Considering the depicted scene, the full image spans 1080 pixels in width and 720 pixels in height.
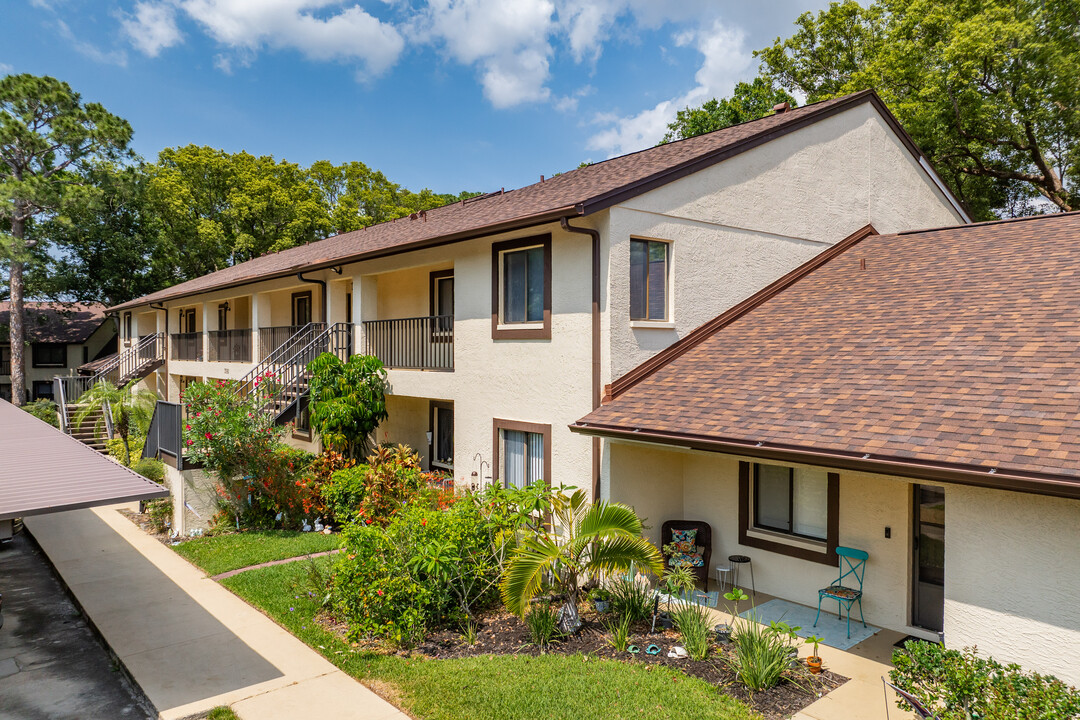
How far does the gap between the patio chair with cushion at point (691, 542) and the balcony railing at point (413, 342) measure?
17.7ft

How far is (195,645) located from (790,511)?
8361 mm

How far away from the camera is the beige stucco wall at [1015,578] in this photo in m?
5.52

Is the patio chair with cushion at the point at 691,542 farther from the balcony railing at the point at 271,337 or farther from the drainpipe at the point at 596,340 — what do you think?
the balcony railing at the point at 271,337

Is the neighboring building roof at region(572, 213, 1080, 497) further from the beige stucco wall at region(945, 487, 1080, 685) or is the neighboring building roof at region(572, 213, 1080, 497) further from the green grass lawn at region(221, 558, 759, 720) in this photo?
the green grass lawn at region(221, 558, 759, 720)

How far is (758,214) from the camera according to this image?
39.0 feet

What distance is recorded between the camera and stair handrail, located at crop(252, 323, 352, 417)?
15375 millimetres

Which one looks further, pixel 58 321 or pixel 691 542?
pixel 58 321

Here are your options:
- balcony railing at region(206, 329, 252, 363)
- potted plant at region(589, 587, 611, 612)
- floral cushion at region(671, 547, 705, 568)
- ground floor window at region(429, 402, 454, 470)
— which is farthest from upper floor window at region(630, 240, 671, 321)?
balcony railing at region(206, 329, 252, 363)

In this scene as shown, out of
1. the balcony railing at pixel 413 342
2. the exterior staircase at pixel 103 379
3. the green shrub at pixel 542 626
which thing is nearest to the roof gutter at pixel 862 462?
the green shrub at pixel 542 626

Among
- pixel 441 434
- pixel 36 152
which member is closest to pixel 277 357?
pixel 441 434

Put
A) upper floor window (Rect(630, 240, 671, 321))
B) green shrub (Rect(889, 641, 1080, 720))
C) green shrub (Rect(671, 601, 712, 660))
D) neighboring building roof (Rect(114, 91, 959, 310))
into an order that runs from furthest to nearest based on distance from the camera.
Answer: upper floor window (Rect(630, 240, 671, 321))
neighboring building roof (Rect(114, 91, 959, 310))
green shrub (Rect(671, 601, 712, 660))
green shrub (Rect(889, 641, 1080, 720))

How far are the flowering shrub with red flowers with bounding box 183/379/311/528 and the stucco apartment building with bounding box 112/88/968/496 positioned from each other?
296 centimetres

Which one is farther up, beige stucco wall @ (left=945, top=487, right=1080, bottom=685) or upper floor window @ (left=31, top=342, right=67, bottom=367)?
upper floor window @ (left=31, top=342, right=67, bottom=367)

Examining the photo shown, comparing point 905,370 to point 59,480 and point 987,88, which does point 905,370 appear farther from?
point 987,88
